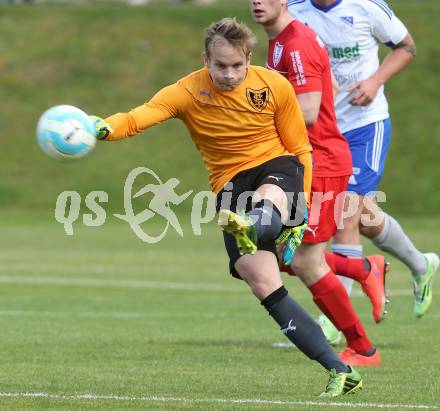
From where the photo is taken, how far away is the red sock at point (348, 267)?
8797 millimetres

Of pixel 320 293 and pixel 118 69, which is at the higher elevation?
pixel 320 293

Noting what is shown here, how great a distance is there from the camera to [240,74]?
6.78 metres

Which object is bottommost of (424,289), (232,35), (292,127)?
(424,289)

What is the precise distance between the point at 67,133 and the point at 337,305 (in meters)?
2.31

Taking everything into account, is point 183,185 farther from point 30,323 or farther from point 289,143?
point 289,143

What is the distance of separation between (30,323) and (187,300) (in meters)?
2.76

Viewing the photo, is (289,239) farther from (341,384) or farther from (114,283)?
(114,283)

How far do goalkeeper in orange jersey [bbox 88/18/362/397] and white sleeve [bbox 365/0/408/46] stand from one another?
99.9 inches

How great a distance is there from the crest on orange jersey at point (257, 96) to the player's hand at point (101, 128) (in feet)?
2.72

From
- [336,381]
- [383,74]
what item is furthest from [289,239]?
[383,74]

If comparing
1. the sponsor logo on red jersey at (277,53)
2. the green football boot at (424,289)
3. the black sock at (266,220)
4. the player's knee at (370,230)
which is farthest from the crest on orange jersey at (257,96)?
the green football boot at (424,289)

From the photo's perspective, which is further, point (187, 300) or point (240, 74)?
point (187, 300)

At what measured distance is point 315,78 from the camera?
7633mm

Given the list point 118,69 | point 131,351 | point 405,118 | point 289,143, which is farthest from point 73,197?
point 289,143
